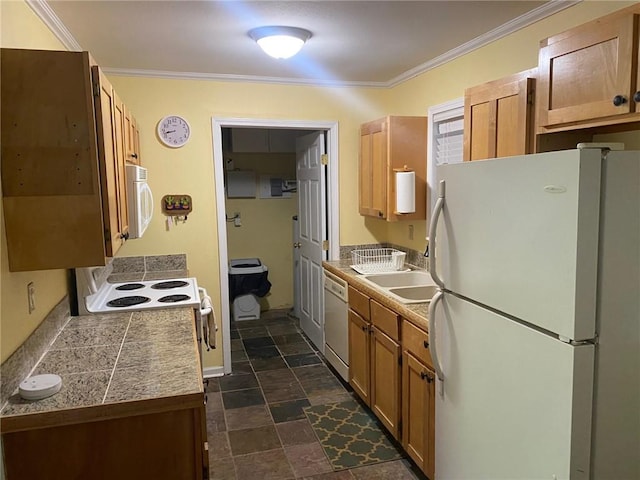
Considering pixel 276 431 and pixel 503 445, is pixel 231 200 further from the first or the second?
pixel 503 445

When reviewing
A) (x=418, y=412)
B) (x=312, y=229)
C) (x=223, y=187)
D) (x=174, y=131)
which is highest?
(x=174, y=131)

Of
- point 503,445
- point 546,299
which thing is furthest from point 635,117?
point 503,445

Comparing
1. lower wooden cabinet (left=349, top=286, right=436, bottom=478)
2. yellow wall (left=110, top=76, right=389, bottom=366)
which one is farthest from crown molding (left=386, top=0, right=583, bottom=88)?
lower wooden cabinet (left=349, top=286, right=436, bottom=478)

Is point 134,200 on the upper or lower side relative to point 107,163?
lower

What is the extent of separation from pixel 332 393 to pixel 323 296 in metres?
0.92

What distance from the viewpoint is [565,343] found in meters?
1.38

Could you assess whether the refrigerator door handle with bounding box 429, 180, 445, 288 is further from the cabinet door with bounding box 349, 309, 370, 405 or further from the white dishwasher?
the white dishwasher

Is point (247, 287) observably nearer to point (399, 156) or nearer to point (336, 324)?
point (336, 324)

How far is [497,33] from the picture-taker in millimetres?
2658

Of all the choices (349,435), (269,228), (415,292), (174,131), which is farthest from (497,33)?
(269,228)

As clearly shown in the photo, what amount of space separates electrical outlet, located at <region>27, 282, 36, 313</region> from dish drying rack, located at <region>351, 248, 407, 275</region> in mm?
2152

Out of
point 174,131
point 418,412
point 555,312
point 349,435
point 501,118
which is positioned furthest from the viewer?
point 174,131

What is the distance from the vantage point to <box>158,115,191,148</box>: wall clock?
3615mm

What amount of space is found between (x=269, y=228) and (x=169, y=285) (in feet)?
8.47
